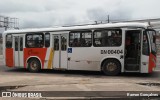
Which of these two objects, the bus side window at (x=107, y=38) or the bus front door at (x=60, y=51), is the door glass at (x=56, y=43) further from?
the bus side window at (x=107, y=38)

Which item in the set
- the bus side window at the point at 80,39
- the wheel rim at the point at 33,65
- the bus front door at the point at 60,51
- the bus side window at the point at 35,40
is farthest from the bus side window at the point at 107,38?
the wheel rim at the point at 33,65

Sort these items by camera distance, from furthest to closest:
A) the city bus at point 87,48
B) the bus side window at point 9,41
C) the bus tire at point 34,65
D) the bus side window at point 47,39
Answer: the bus side window at point 9,41, the bus tire at point 34,65, the bus side window at point 47,39, the city bus at point 87,48

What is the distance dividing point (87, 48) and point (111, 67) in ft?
5.50

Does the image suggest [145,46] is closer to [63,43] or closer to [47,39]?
[63,43]

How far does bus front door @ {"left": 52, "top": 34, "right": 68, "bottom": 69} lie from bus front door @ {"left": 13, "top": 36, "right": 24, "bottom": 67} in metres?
2.56

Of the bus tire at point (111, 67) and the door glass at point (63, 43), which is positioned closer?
the bus tire at point (111, 67)

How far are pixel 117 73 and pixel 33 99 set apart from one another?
7.30 meters

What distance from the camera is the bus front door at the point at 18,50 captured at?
1883 centimetres

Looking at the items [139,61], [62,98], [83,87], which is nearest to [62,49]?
[139,61]

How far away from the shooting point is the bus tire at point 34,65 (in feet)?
60.1

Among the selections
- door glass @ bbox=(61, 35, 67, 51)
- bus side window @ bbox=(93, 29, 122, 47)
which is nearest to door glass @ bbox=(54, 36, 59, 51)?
door glass @ bbox=(61, 35, 67, 51)

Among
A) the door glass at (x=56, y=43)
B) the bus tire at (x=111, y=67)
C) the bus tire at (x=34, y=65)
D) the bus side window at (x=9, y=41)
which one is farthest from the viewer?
the bus side window at (x=9, y=41)

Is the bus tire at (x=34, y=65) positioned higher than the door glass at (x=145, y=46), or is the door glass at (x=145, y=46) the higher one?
the door glass at (x=145, y=46)

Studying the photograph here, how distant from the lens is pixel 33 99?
30.1ft
